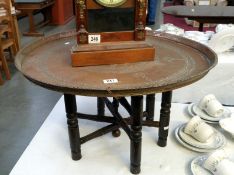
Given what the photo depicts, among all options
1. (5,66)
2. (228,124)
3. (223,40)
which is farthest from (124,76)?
(5,66)

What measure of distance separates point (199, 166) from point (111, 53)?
50cm

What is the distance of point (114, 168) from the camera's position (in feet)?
3.22

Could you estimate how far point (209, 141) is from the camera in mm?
1080

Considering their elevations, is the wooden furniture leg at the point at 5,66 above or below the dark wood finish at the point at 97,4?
below

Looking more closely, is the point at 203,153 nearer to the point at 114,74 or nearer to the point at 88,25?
the point at 114,74

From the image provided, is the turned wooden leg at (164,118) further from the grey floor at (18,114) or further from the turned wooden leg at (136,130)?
the grey floor at (18,114)

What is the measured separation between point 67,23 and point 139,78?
15.5ft

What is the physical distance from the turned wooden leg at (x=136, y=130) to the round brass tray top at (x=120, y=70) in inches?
2.8

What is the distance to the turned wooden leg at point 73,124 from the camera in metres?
0.86

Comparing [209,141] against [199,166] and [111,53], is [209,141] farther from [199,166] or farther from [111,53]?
[111,53]

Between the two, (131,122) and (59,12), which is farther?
(59,12)

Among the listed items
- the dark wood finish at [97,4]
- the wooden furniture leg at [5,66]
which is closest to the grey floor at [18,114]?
the wooden furniture leg at [5,66]

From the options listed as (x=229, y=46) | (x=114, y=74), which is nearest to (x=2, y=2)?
(x=229, y=46)

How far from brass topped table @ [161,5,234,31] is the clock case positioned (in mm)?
2106
